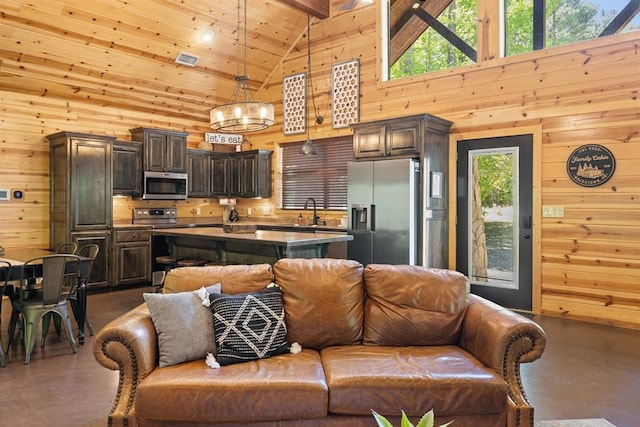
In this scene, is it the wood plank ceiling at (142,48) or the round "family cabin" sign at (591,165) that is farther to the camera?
the wood plank ceiling at (142,48)

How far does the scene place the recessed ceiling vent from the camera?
6.56m

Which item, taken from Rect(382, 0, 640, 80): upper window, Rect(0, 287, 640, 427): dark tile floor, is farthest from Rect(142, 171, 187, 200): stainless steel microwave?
Rect(382, 0, 640, 80): upper window

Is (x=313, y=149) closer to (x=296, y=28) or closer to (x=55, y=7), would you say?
(x=296, y=28)

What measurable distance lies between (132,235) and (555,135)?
576cm

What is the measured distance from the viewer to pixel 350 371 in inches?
80.1

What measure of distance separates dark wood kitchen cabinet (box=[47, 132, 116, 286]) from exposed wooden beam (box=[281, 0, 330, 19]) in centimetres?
331

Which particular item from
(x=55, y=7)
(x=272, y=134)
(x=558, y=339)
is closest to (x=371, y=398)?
(x=558, y=339)

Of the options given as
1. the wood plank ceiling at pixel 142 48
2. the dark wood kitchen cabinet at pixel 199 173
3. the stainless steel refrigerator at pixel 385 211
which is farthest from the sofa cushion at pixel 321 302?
the dark wood kitchen cabinet at pixel 199 173

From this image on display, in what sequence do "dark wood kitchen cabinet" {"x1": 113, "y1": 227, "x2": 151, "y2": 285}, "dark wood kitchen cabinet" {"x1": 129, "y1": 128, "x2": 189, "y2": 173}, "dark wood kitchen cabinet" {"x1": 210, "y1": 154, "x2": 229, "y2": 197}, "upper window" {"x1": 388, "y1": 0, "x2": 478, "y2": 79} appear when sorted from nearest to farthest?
1. "upper window" {"x1": 388, "y1": 0, "x2": 478, "y2": 79}
2. "dark wood kitchen cabinet" {"x1": 113, "y1": 227, "x2": 151, "y2": 285}
3. "dark wood kitchen cabinet" {"x1": 129, "y1": 128, "x2": 189, "y2": 173}
4. "dark wood kitchen cabinet" {"x1": 210, "y1": 154, "x2": 229, "y2": 197}

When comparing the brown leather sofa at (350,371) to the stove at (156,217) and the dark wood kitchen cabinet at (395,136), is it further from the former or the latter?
the stove at (156,217)

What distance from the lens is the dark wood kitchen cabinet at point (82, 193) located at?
19.0ft

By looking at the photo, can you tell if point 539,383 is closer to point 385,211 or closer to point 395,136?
point 385,211

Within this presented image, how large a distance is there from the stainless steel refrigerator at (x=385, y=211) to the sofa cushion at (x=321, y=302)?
2647 mm

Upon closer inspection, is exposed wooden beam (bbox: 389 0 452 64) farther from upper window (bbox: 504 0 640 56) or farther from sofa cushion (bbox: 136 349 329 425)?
sofa cushion (bbox: 136 349 329 425)
